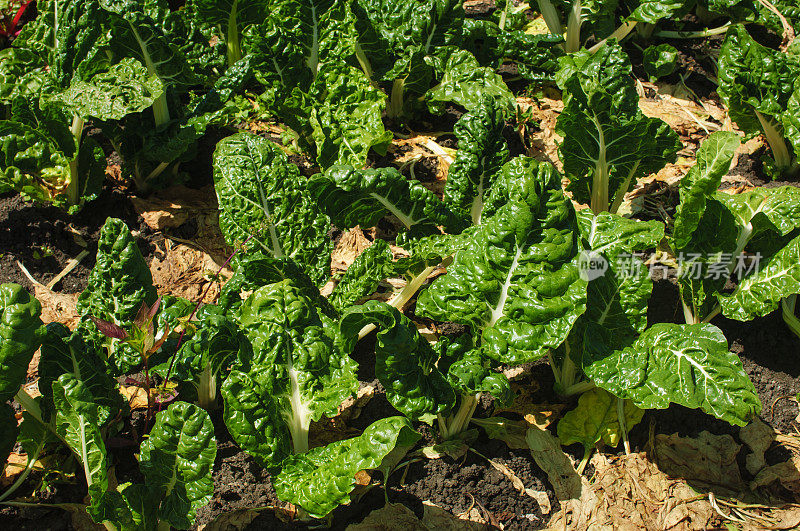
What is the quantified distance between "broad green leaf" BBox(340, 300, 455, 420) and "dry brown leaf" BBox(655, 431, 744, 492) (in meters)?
1.05

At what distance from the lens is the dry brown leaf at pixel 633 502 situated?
277 cm

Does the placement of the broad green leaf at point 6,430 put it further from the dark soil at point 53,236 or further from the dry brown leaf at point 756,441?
the dry brown leaf at point 756,441

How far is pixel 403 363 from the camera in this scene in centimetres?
259

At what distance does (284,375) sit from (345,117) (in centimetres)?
179

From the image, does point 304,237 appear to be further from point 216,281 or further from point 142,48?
point 142,48

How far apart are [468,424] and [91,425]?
1.51 m

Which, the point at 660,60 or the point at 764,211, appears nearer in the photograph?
the point at 764,211

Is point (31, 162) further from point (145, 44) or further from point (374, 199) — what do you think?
point (374, 199)

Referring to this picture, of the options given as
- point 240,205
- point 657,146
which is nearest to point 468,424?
point 240,205

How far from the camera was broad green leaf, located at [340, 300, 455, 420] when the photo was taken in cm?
250

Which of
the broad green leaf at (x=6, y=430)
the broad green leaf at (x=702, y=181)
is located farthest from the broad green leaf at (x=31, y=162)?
the broad green leaf at (x=702, y=181)

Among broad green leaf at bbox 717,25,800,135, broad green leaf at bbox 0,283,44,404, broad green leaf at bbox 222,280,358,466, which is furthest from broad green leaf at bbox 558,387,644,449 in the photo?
broad green leaf at bbox 0,283,44,404

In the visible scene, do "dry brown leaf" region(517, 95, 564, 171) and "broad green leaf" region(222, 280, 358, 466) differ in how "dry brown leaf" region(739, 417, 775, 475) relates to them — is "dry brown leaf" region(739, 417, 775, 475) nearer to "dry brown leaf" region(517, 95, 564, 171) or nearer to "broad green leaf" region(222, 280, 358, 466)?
"broad green leaf" region(222, 280, 358, 466)

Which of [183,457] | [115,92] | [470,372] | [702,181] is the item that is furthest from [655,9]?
[183,457]
